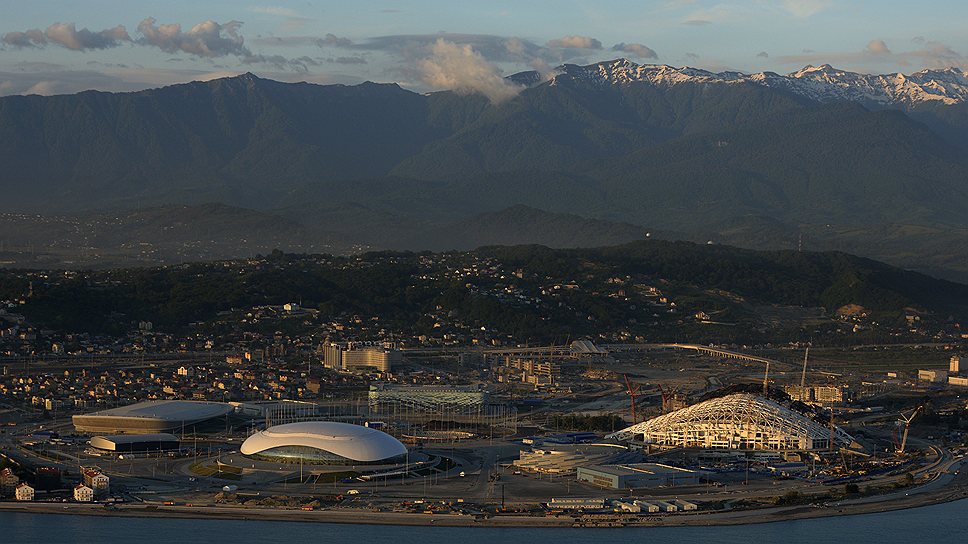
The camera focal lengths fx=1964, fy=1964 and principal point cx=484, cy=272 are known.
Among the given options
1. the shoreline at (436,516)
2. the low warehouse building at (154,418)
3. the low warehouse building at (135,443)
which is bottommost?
the shoreline at (436,516)

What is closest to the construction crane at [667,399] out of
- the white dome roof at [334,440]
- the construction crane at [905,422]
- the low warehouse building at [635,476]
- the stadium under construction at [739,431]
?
the stadium under construction at [739,431]

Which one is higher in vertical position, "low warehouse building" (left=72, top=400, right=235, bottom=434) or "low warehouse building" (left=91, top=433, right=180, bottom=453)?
"low warehouse building" (left=72, top=400, right=235, bottom=434)

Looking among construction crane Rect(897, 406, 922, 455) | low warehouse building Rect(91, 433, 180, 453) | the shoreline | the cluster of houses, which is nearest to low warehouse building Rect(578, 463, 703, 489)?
the shoreline

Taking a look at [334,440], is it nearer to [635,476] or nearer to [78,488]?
[78,488]

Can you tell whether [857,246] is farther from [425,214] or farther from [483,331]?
[483,331]

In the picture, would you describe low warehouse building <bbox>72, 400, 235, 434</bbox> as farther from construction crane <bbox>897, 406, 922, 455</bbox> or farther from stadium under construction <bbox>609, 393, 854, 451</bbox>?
construction crane <bbox>897, 406, 922, 455</bbox>

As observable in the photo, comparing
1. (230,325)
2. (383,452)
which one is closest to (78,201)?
(230,325)

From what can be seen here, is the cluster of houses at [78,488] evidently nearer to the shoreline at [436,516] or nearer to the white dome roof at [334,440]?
the shoreline at [436,516]
